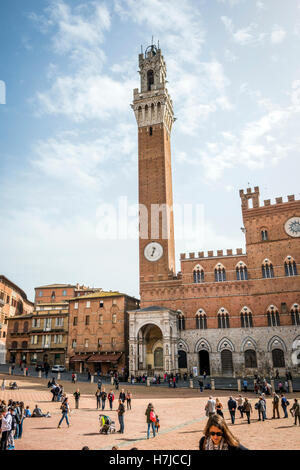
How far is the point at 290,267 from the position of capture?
43.4 m

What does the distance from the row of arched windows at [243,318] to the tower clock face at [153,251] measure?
8469 mm

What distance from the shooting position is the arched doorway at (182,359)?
44094 millimetres

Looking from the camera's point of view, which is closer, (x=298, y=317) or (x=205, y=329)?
(x=298, y=317)

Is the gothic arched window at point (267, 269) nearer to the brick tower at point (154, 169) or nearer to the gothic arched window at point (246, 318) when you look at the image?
the gothic arched window at point (246, 318)

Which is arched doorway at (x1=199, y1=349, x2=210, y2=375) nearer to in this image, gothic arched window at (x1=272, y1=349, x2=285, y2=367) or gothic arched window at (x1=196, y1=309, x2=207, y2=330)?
gothic arched window at (x1=196, y1=309, x2=207, y2=330)

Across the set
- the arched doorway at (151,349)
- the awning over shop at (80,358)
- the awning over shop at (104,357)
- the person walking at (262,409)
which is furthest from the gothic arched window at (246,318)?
the person walking at (262,409)

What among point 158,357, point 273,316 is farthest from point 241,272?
point 158,357

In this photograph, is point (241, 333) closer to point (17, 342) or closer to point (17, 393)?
point (17, 393)

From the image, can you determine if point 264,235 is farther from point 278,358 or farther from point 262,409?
point 262,409

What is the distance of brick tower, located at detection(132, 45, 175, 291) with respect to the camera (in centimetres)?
4916

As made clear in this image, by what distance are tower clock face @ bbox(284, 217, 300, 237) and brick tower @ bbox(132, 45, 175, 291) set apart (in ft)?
51.8
